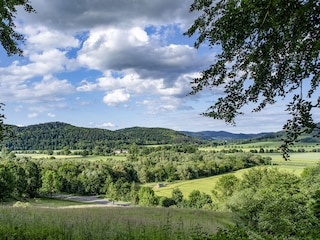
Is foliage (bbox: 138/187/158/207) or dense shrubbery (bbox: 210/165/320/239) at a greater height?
dense shrubbery (bbox: 210/165/320/239)

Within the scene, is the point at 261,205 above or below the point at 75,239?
below

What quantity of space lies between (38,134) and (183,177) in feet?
380

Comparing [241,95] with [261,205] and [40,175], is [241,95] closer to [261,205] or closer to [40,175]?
[261,205]

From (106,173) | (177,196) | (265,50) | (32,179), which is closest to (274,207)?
(265,50)

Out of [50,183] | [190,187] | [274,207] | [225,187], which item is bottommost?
[190,187]

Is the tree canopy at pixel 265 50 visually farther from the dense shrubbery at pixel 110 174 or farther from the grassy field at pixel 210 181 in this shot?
the grassy field at pixel 210 181

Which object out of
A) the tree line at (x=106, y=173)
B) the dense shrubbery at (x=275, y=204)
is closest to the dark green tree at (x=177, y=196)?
the dense shrubbery at (x=275, y=204)

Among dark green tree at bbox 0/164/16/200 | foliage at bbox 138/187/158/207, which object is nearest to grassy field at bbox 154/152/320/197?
foliage at bbox 138/187/158/207


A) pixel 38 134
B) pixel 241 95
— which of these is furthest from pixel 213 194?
pixel 38 134

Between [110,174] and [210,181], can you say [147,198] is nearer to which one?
[210,181]

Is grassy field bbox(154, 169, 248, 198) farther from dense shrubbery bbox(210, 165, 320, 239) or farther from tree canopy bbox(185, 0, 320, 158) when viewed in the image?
tree canopy bbox(185, 0, 320, 158)

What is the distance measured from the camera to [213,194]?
80875mm

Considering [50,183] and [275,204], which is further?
[50,183]

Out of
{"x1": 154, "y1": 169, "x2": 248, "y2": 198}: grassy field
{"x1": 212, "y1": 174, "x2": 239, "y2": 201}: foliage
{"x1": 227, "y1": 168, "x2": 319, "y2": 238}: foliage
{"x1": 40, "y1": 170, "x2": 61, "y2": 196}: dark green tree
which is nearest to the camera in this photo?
{"x1": 227, "y1": 168, "x2": 319, "y2": 238}: foliage
